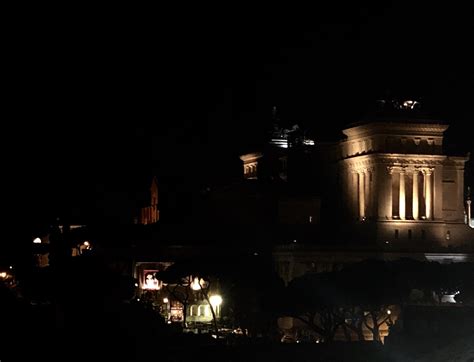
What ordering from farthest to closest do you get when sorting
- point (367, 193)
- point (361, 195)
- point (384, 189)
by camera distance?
point (361, 195)
point (367, 193)
point (384, 189)

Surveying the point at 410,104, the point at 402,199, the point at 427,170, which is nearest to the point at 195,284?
the point at 402,199

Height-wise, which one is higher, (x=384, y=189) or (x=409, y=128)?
(x=409, y=128)

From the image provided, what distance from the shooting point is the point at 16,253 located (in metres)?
82.8

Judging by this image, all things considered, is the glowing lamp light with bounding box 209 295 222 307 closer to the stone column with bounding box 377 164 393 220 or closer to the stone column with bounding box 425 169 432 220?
the stone column with bounding box 377 164 393 220

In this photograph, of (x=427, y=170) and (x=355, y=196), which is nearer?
(x=427, y=170)

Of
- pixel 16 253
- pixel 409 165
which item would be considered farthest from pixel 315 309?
pixel 409 165

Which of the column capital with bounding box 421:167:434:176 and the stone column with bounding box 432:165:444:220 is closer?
the column capital with bounding box 421:167:434:176

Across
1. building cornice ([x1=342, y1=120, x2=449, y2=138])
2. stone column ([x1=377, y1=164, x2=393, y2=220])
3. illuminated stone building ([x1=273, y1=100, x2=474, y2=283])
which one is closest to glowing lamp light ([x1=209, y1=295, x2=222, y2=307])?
illuminated stone building ([x1=273, y1=100, x2=474, y2=283])

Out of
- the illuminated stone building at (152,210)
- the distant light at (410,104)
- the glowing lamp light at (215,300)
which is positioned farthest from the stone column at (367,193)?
the illuminated stone building at (152,210)

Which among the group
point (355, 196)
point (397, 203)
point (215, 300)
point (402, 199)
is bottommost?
point (215, 300)

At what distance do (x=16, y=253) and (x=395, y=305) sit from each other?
20308 mm

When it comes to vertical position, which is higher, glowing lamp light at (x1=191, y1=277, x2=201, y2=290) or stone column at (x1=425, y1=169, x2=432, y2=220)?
stone column at (x1=425, y1=169, x2=432, y2=220)

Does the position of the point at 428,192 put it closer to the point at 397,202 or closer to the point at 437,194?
the point at 437,194

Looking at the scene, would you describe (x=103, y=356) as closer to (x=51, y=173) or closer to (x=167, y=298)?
(x=51, y=173)
